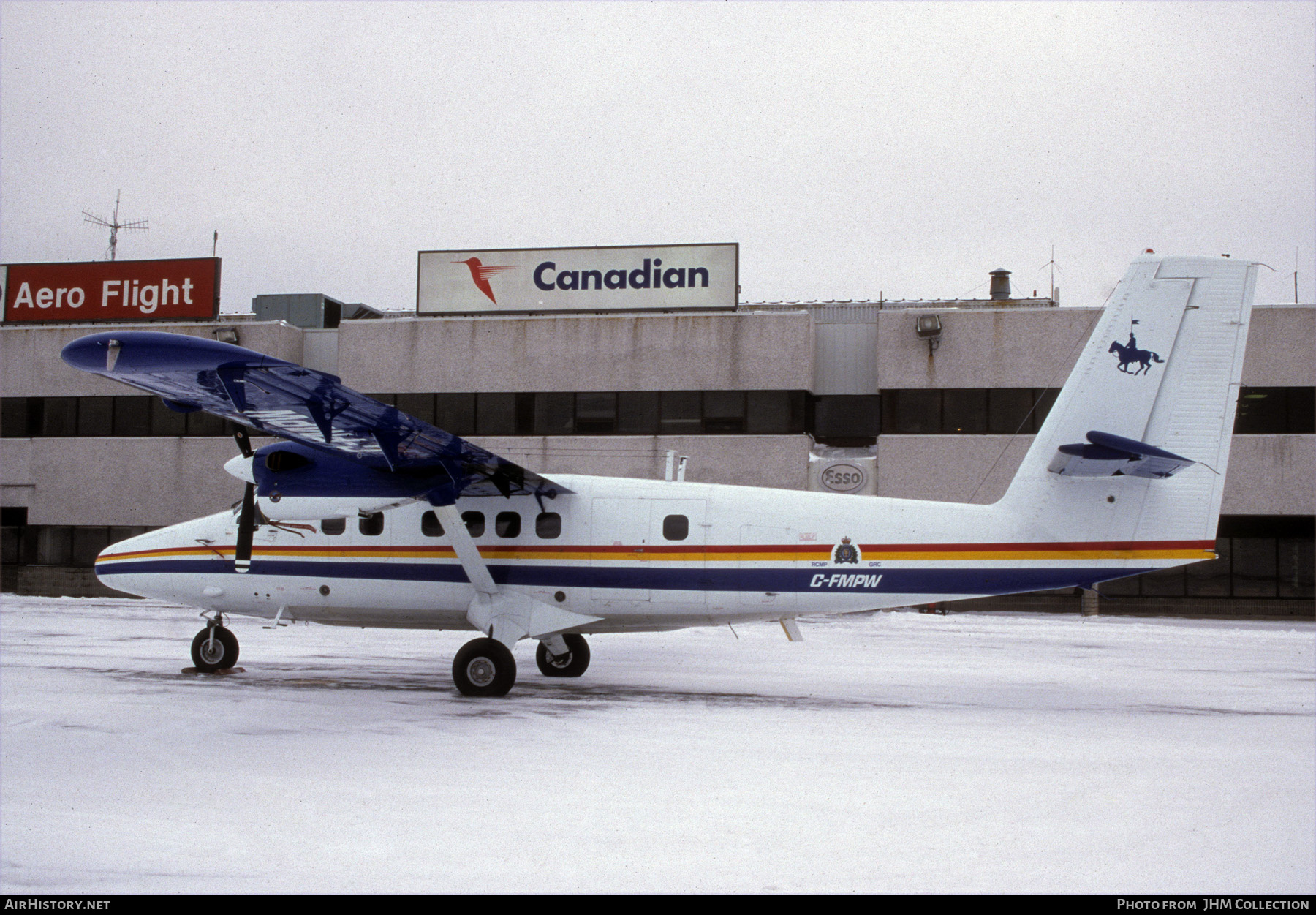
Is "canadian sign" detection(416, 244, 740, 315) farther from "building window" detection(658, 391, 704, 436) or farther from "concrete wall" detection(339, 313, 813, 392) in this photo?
"building window" detection(658, 391, 704, 436)

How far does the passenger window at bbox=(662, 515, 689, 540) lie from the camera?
13016mm

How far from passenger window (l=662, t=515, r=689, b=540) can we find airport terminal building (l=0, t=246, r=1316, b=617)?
16702 millimetres

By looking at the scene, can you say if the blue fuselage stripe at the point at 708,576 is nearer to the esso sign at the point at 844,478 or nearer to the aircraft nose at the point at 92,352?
the aircraft nose at the point at 92,352

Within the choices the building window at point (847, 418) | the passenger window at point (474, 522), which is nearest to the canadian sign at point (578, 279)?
the building window at point (847, 418)


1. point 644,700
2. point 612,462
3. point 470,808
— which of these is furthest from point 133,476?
point 470,808

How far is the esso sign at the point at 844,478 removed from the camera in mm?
30047

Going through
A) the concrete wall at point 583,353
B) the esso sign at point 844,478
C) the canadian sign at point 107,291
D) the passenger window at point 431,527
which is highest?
the canadian sign at point 107,291

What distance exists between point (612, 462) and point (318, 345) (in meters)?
11.9

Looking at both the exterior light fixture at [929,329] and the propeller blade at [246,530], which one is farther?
the exterior light fixture at [929,329]

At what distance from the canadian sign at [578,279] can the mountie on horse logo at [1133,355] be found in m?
19.9

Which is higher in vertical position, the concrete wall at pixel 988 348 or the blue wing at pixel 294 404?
the concrete wall at pixel 988 348

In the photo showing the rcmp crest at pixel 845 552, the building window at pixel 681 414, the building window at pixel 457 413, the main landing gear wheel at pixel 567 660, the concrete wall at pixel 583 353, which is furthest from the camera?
the building window at pixel 457 413

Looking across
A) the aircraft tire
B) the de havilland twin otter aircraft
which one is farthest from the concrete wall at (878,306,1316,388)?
the aircraft tire
